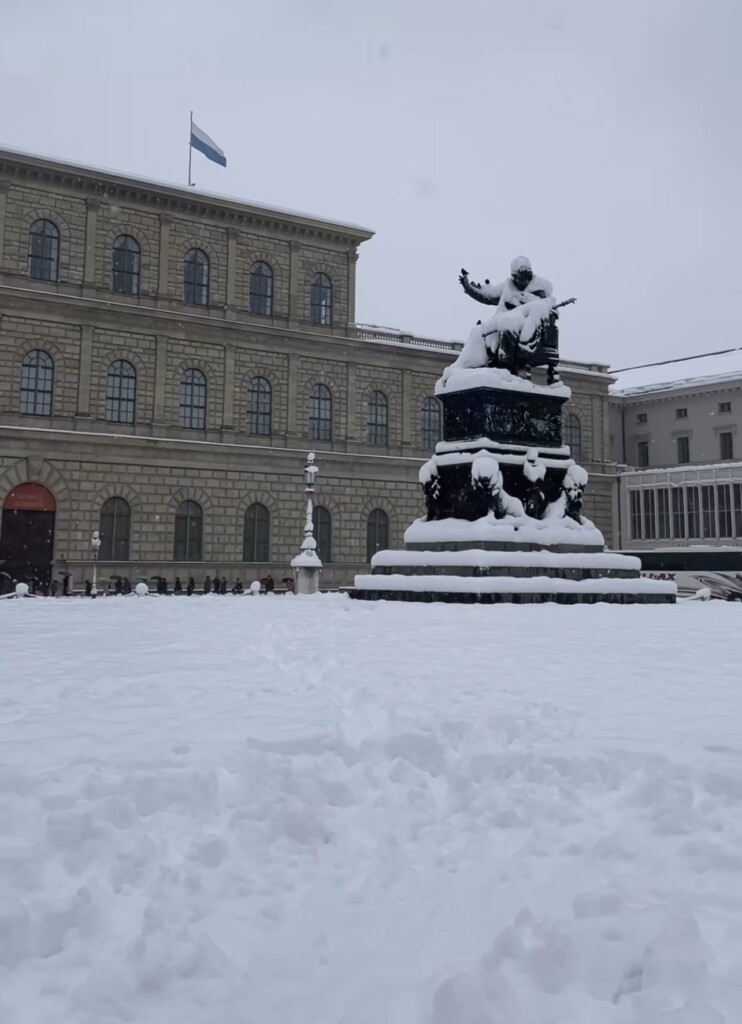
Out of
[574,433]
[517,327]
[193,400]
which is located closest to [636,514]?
[574,433]

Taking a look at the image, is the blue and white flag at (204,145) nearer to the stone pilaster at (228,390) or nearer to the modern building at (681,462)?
the stone pilaster at (228,390)

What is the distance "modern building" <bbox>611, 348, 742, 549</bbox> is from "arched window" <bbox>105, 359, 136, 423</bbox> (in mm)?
29353

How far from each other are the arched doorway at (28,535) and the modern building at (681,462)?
32.9 meters

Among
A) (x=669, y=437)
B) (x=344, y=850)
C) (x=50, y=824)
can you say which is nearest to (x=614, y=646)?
(x=344, y=850)

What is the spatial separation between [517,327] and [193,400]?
74.9ft

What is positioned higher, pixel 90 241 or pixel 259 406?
pixel 90 241

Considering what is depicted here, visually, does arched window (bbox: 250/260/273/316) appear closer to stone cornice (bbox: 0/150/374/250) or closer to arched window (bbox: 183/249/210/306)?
stone cornice (bbox: 0/150/374/250)

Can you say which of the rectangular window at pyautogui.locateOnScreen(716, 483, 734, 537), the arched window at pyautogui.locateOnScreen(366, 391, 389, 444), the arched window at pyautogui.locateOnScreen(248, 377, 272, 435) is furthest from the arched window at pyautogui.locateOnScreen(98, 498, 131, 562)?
the rectangular window at pyautogui.locateOnScreen(716, 483, 734, 537)

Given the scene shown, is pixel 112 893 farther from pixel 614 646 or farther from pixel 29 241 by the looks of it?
pixel 29 241

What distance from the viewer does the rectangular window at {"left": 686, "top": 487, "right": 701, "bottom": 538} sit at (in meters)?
51.8

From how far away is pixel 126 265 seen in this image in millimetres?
39312

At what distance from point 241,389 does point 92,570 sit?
10636mm

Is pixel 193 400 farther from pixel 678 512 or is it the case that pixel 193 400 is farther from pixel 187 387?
pixel 678 512

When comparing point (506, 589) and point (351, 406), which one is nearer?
point (506, 589)
